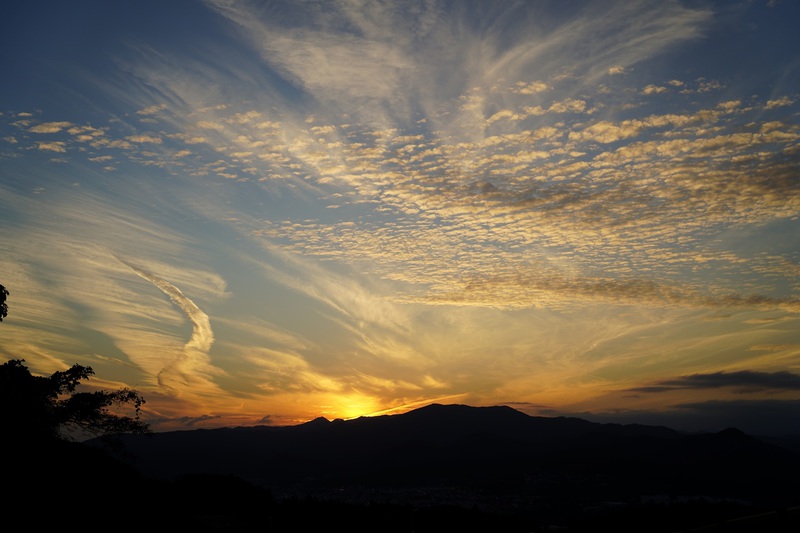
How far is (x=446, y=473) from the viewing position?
634 ft

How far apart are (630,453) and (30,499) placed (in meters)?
190

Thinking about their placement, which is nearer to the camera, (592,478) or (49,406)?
(49,406)

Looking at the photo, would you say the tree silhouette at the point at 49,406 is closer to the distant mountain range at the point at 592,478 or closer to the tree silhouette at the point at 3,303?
the tree silhouette at the point at 3,303

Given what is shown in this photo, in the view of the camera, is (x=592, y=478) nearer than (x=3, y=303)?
No

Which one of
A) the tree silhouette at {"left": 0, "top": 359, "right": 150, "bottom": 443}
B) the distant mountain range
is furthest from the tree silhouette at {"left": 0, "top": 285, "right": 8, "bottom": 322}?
the distant mountain range

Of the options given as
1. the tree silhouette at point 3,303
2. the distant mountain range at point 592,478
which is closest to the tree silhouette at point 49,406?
the tree silhouette at point 3,303

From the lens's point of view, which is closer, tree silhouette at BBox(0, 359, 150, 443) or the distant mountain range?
tree silhouette at BBox(0, 359, 150, 443)

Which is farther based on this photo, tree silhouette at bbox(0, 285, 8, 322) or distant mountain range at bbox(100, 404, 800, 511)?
distant mountain range at bbox(100, 404, 800, 511)

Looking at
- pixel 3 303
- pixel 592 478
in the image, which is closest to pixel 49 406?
pixel 3 303

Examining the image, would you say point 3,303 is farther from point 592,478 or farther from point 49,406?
point 592,478

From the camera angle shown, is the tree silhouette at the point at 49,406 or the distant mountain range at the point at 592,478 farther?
the distant mountain range at the point at 592,478

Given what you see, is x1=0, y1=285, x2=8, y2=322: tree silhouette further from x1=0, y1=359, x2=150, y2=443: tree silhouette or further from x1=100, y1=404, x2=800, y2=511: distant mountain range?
x1=100, y1=404, x2=800, y2=511: distant mountain range

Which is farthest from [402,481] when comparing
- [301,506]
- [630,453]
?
[301,506]

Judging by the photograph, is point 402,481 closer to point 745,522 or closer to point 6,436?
point 6,436
